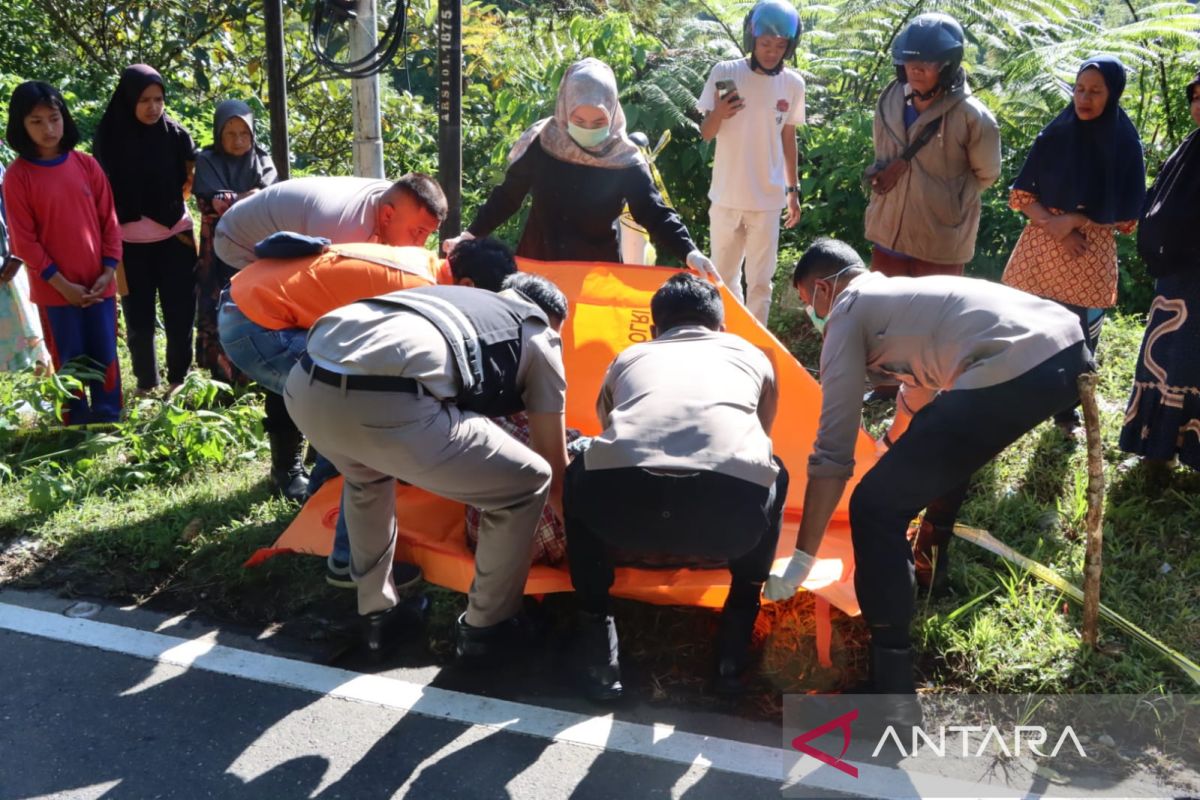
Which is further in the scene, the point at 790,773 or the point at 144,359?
the point at 144,359

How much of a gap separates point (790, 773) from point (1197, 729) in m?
1.25

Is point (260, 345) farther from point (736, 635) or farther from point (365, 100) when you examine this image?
point (365, 100)

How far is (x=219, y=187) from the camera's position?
5.57 metres

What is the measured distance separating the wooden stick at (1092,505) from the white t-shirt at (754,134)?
265cm

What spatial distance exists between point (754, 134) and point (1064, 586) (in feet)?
9.35

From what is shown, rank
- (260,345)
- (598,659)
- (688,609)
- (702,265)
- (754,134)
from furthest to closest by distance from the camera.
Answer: (754,134), (702,265), (260,345), (688,609), (598,659)

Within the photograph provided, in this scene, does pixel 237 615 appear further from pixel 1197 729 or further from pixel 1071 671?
pixel 1197 729

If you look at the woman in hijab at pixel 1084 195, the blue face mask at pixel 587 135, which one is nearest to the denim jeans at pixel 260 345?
the blue face mask at pixel 587 135

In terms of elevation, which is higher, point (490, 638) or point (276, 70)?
point (276, 70)

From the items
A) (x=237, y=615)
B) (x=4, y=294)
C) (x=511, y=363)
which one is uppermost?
(x=511, y=363)

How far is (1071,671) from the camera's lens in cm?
339

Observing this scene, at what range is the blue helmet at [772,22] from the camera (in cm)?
518

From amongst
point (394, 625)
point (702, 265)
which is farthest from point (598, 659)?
point (702, 265)

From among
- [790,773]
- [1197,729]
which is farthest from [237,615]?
[1197,729]
